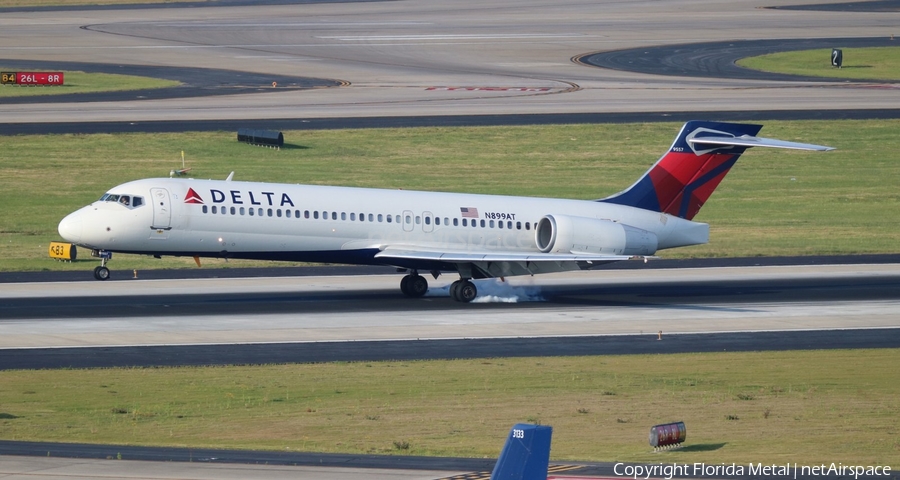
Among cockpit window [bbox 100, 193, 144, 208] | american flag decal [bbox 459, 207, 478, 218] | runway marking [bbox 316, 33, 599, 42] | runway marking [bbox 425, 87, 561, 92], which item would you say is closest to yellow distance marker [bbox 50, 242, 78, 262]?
cockpit window [bbox 100, 193, 144, 208]

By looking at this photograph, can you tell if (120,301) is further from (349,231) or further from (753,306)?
(753,306)

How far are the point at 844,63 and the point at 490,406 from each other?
80.4 meters

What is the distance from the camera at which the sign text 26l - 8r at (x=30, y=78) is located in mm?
82938

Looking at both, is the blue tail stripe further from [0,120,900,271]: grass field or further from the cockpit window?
the cockpit window

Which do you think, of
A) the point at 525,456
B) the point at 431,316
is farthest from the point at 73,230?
the point at 525,456

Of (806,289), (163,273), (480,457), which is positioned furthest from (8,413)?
(806,289)

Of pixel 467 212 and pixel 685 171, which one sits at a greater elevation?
pixel 685 171

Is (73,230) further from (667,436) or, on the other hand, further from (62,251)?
(667,436)

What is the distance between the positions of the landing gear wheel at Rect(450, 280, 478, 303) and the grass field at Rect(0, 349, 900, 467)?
9462 millimetres

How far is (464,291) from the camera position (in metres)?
43.0

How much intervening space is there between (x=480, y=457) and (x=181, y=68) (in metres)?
73.5

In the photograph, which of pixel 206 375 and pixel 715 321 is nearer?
pixel 206 375

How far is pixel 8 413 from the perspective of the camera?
88.8ft

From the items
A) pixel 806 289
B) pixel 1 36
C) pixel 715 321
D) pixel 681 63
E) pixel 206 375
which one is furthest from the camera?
pixel 1 36
